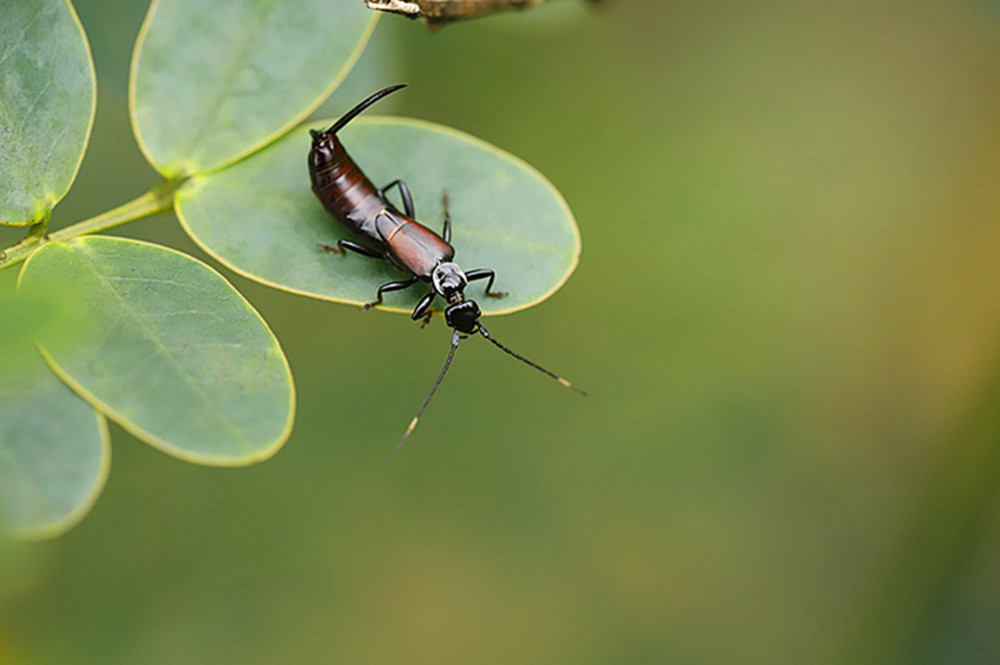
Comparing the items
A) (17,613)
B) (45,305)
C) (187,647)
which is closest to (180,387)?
(45,305)

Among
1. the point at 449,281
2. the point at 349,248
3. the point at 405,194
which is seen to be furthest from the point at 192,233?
the point at 449,281

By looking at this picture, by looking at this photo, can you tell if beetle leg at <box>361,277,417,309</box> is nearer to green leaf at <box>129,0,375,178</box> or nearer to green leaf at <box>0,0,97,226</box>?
green leaf at <box>129,0,375,178</box>

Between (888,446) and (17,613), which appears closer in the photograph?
(17,613)

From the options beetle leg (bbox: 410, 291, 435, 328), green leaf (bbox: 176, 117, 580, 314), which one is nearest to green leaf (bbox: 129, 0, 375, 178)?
green leaf (bbox: 176, 117, 580, 314)

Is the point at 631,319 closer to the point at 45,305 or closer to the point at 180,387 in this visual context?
the point at 180,387

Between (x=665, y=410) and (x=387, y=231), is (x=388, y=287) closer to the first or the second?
(x=387, y=231)
